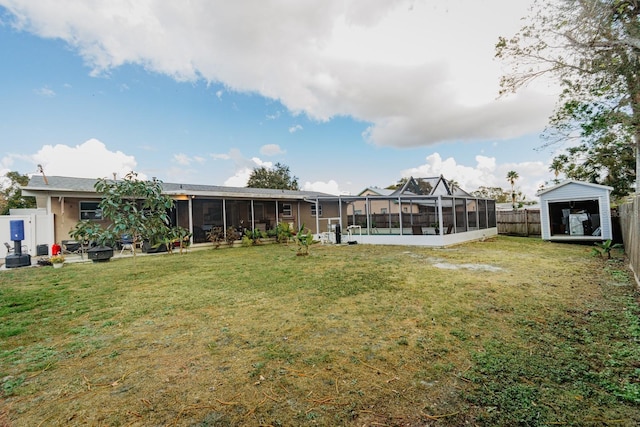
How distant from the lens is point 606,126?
747cm

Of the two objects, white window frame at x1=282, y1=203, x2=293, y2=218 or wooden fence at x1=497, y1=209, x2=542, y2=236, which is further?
white window frame at x1=282, y1=203, x2=293, y2=218

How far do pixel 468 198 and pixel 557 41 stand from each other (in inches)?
301

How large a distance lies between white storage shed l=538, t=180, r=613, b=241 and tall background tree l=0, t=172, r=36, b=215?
3496 cm

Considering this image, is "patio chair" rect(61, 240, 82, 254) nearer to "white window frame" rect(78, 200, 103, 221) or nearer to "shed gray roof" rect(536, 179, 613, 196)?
"white window frame" rect(78, 200, 103, 221)

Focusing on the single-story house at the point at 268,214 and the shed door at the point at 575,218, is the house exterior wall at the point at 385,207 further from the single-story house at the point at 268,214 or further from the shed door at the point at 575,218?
the shed door at the point at 575,218

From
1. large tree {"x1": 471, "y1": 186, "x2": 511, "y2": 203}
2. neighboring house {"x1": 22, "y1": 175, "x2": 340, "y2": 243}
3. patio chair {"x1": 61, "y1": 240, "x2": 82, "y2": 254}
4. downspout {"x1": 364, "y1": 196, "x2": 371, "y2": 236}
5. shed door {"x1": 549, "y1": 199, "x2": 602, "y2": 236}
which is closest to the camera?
patio chair {"x1": 61, "y1": 240, "x2": 82, "y2": 254}

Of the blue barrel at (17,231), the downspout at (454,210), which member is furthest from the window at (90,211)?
the downspout at (454,210)

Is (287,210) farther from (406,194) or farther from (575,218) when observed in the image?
(575,218)

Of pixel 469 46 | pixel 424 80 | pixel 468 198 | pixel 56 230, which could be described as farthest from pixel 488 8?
pixel 56 230

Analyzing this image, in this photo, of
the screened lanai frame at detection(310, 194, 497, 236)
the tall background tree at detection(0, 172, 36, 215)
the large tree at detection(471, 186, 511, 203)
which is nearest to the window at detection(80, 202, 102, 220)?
the screened lanai frame at detection(310, 194, 497, 236)

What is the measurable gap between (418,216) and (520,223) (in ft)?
27.1

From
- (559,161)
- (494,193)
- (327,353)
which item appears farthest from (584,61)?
(494,193)

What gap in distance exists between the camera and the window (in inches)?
456

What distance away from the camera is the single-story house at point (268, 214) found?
1094cm
